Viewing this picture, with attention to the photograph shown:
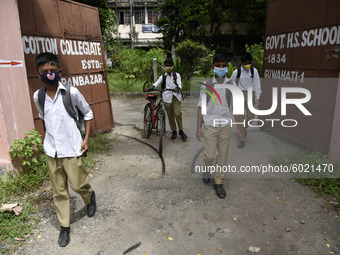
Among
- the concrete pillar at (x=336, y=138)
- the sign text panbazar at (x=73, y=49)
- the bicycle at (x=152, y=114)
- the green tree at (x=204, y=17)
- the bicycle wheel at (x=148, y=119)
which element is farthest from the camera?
the green tree at (x=204, y=17)

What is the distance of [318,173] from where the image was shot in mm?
4340

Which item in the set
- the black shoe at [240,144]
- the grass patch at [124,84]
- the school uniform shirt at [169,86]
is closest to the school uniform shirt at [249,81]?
the black shoe at [240,144]

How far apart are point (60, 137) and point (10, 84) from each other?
1736 millimetres

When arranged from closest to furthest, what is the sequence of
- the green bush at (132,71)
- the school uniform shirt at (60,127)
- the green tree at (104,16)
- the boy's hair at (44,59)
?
the boy's hair at (44,59) → the school uniform shirt at (60,127) → the green bush at (132,71) → the green tree at (104,16)

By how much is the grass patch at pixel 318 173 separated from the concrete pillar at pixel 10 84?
15.2 feet

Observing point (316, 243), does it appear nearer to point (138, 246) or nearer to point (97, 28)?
point (138, 246)

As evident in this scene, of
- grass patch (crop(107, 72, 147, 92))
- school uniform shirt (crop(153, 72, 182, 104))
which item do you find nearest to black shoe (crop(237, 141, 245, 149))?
school uniform shirt (crop(153, 72, 182, 104))

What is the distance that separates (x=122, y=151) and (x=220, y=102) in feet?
9.64

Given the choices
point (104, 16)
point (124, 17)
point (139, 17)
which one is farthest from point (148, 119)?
point (124, 17)

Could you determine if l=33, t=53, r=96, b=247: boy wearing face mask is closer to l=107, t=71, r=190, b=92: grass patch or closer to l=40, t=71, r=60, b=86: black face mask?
l=40, t=71, r=60, b=86: black face mask

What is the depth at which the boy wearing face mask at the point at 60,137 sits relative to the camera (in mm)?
2811

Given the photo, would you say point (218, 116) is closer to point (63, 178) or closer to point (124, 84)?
point (63, 178)

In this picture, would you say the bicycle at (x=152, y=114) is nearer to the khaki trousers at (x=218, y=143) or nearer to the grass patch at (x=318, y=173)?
the khaki trousers at (x=218, y=143)

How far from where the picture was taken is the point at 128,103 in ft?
38.9
